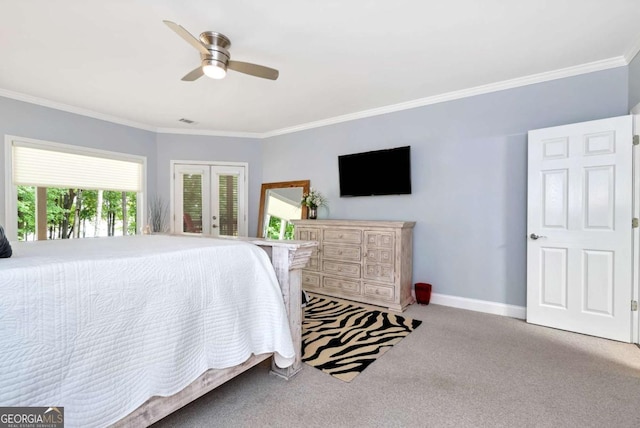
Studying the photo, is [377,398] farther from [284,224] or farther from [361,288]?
[284,224]

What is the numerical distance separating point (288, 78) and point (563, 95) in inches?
112

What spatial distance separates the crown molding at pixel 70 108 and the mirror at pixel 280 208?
2.21 meters

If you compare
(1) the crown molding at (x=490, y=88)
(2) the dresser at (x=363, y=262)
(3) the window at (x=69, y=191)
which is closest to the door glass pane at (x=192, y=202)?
(3) the window at (x=69, y=191)

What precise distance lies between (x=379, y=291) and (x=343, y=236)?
0.82 m

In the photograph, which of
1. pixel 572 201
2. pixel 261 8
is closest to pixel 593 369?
pixel 572 201

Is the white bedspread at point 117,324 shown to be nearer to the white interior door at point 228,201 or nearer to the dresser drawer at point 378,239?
the dresser drawer at point 378,239

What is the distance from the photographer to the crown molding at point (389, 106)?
112 inches

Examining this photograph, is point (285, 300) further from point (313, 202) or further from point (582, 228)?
point (582, 228)

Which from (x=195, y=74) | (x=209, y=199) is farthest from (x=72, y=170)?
(x=195, y=74)

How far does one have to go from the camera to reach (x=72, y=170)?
411cm

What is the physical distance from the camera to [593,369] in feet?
7.07

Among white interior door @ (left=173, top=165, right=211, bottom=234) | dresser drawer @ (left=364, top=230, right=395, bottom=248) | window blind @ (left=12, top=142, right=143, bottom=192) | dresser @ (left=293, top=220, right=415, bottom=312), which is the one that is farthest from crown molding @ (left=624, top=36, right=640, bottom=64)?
window blind @ (left=12, top=142, right=143, bottom=192)

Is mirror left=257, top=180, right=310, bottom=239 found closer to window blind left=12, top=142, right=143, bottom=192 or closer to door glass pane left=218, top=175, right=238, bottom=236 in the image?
door glass pane left=218, top=175, right=238, bottom=236

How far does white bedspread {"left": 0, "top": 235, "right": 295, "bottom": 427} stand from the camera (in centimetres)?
100
